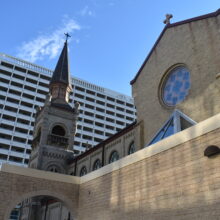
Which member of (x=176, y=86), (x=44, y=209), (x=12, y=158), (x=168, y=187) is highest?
(x=12, y=158)

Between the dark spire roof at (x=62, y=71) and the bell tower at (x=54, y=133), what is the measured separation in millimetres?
378

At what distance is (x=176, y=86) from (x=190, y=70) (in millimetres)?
1530

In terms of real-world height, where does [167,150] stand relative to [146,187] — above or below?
above

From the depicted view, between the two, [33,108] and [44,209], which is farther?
[33,108]

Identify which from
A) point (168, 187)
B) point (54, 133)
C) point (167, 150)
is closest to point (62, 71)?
point (54, 133)

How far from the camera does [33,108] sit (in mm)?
73250

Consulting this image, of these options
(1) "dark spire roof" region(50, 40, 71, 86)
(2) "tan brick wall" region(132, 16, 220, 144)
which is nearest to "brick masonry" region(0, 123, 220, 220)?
(2) "tan brick wall" region(132, 16, 220, 144)

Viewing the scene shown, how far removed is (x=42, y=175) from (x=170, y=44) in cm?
1176

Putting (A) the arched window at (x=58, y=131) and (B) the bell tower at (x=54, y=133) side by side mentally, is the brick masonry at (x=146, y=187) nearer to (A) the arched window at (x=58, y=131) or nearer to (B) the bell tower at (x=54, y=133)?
(B) the bell tower at (x=54, y=133)

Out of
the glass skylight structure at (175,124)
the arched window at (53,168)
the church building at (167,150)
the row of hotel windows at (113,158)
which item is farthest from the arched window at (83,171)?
the glass skylight structure at (175,124)

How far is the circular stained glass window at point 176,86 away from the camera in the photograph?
17.8 metres

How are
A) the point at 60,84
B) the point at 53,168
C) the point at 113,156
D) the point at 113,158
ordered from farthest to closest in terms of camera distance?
the point at 60,84 < the point at 53,168 < the point at 113,156 < the point at 113,158

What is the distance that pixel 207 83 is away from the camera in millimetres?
15914

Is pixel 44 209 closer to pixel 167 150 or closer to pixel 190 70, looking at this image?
pixel 190 70
